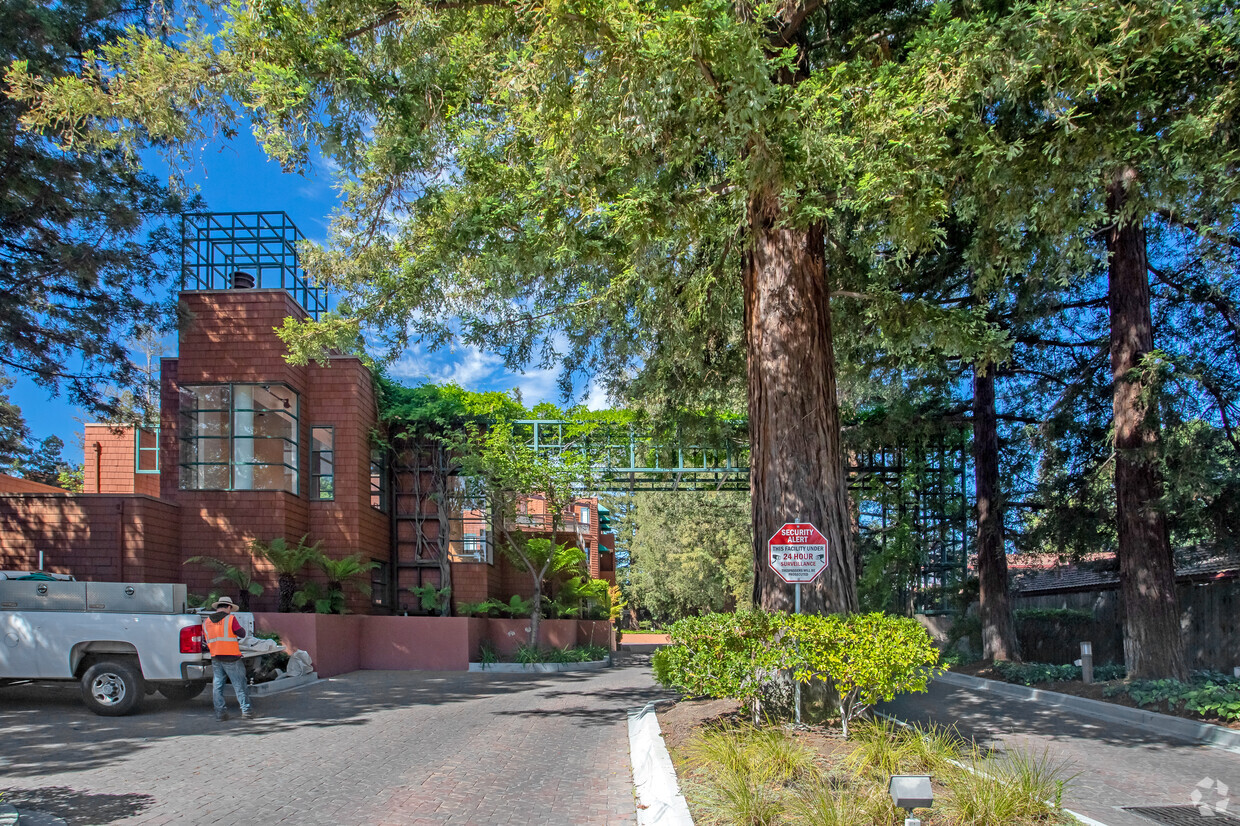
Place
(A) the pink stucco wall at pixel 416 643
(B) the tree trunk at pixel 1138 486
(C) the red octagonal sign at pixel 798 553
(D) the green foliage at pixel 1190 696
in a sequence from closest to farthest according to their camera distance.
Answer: (C) the red octagonal sign at pixel 798 553 < (D) the green foliage at pixel 1190 696 < (B) the tree trunk at pixel 1138 486 < (A) the pink stucco wall at pixel 416 643

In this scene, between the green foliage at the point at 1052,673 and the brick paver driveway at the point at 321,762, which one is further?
the green foliage at the point at 1052,673

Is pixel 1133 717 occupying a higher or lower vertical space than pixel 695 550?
lower

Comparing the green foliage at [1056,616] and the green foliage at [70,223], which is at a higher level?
the green foliage at [70,223]

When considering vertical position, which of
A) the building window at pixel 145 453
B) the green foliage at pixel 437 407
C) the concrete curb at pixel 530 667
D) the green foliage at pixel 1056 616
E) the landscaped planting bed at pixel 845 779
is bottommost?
the concrete curb at pixel 530 667

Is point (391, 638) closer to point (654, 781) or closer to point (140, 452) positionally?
point (140, 452)

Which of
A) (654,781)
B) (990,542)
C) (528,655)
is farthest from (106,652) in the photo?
(990,542)

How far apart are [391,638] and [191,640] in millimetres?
10270

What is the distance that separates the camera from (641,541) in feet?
176

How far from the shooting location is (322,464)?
2212 centimetres

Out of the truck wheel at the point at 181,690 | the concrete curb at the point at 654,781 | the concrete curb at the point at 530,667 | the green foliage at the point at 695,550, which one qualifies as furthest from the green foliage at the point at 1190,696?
the green foliage at the point at 695,550

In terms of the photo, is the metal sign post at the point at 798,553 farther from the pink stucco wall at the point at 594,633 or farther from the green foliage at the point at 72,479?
the green foliage at the point at 72,479

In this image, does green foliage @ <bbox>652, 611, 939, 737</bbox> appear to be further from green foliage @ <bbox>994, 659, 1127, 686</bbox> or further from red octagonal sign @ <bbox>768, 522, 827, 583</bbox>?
green foliage @ <bbox>994, 659, 1127, 686</bbox>

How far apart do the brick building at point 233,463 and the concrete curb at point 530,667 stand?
127 inches

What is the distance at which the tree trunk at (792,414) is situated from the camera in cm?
1028
